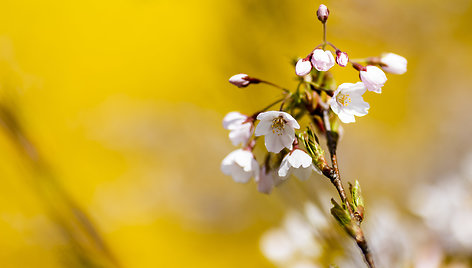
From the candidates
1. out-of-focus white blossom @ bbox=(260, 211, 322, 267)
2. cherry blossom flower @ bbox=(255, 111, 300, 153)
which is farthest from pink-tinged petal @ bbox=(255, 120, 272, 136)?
out-of-focus white blossom @ bbox=(260, 211, 322, 267)

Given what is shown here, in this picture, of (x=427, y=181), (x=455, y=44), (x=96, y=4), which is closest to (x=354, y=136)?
(x=427, y=181)

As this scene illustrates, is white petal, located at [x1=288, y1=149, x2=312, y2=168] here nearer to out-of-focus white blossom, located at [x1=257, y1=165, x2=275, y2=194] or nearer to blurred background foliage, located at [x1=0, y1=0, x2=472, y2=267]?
out-of-focus white blossom, located at [x1=257, y1=165, x2=275, y2=194]

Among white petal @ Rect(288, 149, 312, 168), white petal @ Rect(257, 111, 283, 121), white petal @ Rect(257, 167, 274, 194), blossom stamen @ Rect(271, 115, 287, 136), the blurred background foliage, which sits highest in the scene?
the blurred background foliage

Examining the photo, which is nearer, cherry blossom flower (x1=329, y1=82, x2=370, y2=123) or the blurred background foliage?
cherry blossom flower (x1=329, y1=82, x2=370, y2=123)

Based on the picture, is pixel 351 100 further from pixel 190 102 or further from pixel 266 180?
pixel 190 102

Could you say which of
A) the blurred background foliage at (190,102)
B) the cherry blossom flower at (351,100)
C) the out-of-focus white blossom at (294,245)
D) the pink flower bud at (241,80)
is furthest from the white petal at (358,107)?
the blurred background foliage at (190,102)

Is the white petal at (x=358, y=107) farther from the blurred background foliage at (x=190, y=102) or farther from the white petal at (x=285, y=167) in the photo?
the blurred background foliage at (x=190, y=102)
